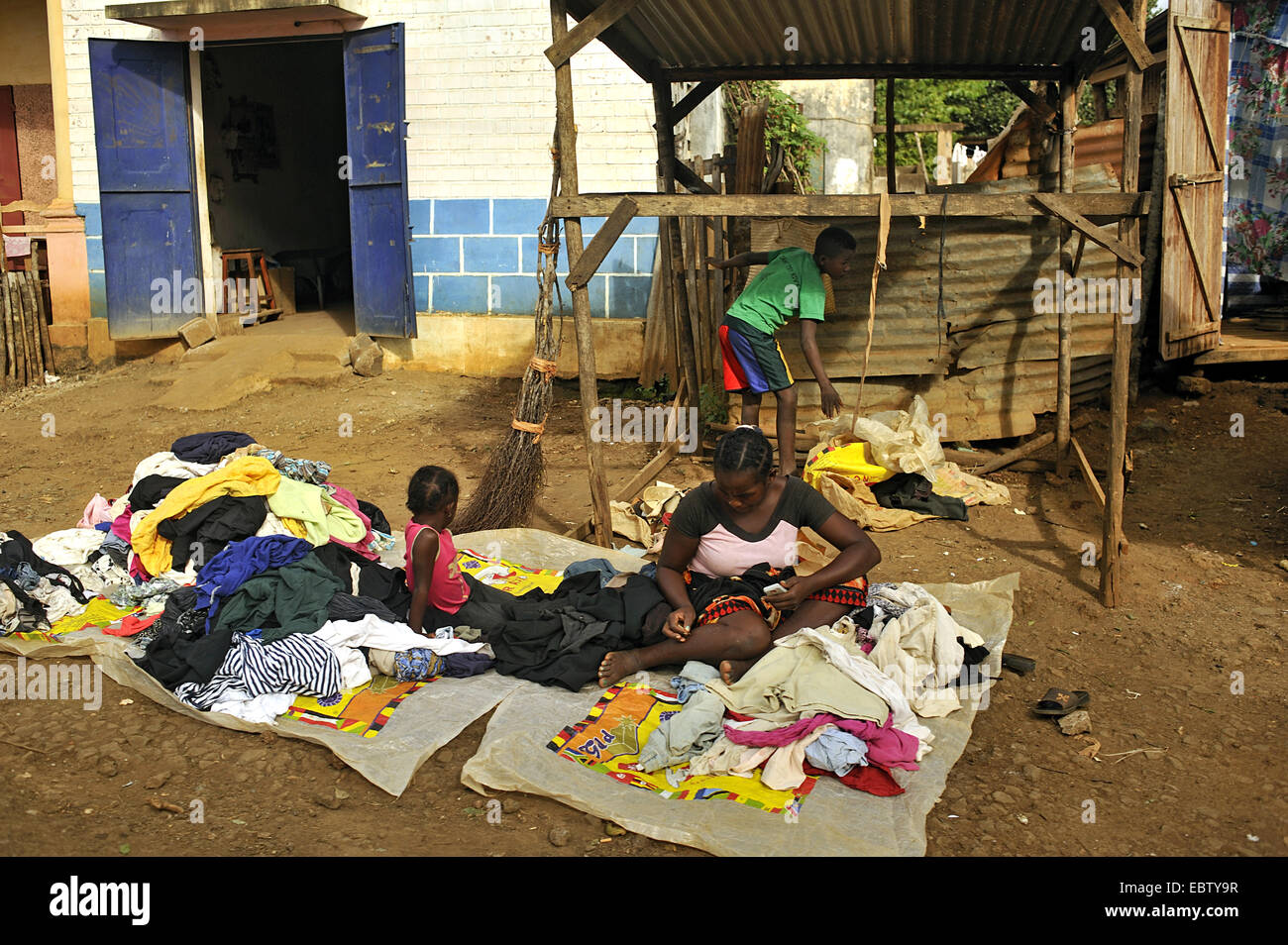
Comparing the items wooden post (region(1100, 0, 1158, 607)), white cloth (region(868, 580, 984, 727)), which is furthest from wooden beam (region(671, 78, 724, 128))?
white cloth (region(868, 580, 984, 727))

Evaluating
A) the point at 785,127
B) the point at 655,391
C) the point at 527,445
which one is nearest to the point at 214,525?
the point at 527,445

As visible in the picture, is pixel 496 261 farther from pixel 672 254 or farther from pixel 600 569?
pixel 600 569

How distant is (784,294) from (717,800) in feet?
11.4

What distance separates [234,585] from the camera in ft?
13.9

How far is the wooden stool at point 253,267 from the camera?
11508mm

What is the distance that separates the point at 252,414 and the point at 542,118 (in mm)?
3677

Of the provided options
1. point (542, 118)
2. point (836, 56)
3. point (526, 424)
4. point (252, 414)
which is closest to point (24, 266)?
point (252, 414)

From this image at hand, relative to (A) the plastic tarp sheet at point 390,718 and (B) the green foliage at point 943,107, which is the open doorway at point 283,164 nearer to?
(A) the plastic tarp sheet at point 390,718

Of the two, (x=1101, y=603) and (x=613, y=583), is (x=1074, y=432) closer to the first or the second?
(x=1101, y=603)

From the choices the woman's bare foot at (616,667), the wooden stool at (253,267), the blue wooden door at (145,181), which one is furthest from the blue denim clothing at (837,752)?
the wooden stool at (253,267)

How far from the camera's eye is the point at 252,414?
9.21m

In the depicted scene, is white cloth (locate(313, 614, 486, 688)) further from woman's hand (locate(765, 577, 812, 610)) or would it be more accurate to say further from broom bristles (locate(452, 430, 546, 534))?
broom bristles (locate(452, 430, 546, 534))

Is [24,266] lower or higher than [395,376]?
higher

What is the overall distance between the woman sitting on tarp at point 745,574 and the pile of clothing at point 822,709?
130mm
